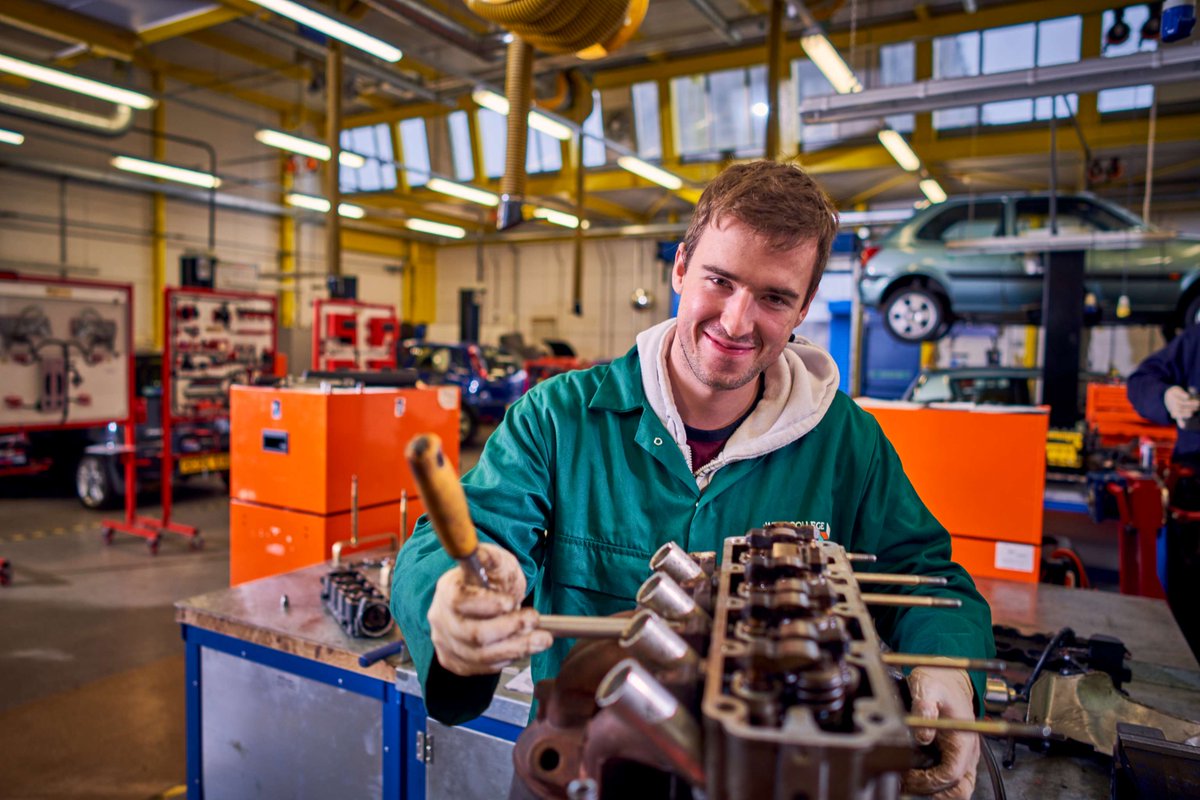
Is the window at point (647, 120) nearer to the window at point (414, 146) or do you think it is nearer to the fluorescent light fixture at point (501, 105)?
the window at point (414, 146)

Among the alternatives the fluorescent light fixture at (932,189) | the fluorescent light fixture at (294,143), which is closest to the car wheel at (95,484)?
the fluorescent light fixture at (294,143)

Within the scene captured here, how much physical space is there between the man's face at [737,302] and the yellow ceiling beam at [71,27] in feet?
31.8

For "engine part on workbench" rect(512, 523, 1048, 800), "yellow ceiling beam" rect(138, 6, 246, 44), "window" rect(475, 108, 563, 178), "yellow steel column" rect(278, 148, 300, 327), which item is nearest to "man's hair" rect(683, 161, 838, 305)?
"engine part on workbench" rect(512, 523, 1048, 800)

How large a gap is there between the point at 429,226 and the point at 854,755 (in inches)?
560

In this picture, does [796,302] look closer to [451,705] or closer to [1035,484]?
[451,705]

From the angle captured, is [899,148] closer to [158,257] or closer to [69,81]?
[69,81]

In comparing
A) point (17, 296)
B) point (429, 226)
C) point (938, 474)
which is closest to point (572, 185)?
point (429, 226)

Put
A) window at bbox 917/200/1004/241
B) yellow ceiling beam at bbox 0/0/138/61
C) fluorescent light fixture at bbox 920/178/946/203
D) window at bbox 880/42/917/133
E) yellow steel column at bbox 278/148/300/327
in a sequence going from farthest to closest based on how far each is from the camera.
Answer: yellow steel column at bbox 278/148/300/327 < fluorescent light fixture at bbox 920/178/946/203 < window at bbox 880/42/917/133 < yellow ceiling beam at bbox 0/0/138/61 < window at bbox 917/200/1004/241

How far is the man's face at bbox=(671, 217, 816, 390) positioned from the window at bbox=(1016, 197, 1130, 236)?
676cm

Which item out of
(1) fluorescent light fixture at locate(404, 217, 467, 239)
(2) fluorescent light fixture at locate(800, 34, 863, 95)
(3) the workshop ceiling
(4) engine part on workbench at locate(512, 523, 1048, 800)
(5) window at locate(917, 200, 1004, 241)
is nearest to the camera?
(4) engine part on workbench at locate(512, 523, 1048, 800)

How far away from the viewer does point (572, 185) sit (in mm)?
12727

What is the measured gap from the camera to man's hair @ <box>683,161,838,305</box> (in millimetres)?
1244

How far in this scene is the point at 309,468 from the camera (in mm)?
3908

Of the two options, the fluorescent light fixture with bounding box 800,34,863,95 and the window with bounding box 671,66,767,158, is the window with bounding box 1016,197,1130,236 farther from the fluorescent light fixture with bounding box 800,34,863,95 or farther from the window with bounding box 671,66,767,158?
the window with bounding box 671,66,767,158
